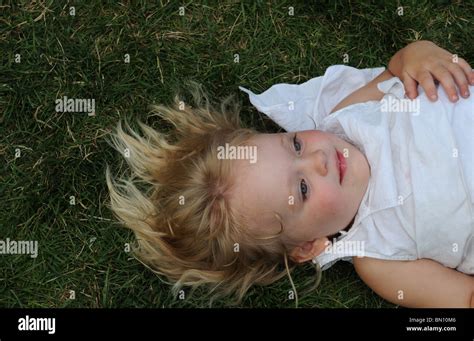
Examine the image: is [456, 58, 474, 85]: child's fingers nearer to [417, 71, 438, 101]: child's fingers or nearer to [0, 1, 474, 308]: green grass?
[417, 71, 438, 101]: child's fingers

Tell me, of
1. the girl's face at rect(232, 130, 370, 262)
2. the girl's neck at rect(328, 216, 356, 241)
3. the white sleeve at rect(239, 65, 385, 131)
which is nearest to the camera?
the girl's face at rect(232, 130, 370, 262)

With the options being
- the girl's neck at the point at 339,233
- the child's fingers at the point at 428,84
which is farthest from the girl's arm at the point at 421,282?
the child's fingers at the point at 428,84

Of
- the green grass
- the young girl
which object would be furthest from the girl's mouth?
the green grass

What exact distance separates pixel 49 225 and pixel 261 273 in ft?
2.81

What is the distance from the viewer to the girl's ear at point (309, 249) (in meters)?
2.48

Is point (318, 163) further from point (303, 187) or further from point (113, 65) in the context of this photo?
point (113, 65)

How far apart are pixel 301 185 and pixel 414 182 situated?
0.41 m

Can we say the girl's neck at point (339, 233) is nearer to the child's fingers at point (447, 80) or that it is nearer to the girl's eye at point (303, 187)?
the girl's eye at point (303, 187)

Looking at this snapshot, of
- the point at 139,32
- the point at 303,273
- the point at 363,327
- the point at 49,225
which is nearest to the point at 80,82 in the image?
the point at 139,32

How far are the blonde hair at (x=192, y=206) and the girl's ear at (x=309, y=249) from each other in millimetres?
46

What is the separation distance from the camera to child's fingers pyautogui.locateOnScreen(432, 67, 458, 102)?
2426 mm

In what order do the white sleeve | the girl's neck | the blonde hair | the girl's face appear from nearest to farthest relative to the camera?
1. the girl's face
2. the blonde hair
3. the girl's neck
4. the white sleeve

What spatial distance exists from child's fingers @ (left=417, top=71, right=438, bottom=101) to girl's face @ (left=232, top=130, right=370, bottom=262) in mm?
320

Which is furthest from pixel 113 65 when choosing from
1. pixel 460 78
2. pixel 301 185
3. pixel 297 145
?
pixel 460 78
